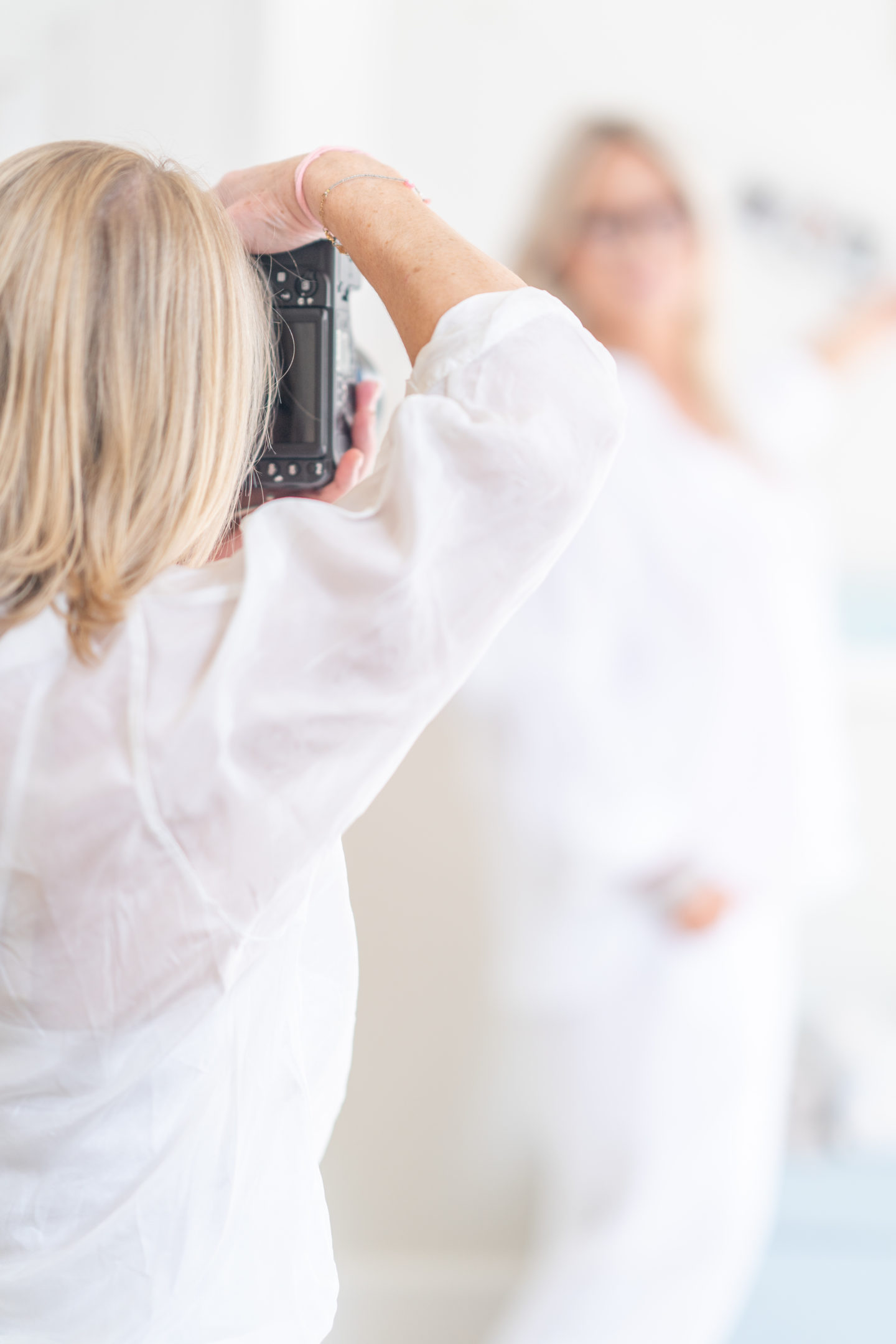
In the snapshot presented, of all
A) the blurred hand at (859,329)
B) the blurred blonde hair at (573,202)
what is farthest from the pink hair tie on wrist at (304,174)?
the blurred hand at (859,329)

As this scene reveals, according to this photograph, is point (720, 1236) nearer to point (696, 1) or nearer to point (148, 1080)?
point (148, 1080)

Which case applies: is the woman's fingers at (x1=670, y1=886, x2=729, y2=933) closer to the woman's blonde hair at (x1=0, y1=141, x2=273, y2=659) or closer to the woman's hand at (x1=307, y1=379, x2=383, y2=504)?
the woman's hand at (x1=307, y1=379, x2=383, y2=504)

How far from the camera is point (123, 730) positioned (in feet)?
1.21

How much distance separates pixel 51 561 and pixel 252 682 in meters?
0.09

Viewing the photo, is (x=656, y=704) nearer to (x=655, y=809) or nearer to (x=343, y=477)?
(x=655, y=809)

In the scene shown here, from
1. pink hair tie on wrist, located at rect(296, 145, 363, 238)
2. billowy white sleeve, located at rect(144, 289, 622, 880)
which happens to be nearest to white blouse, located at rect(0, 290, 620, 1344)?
billowy white sleeve, located at rect(144, 289, 622, 880)

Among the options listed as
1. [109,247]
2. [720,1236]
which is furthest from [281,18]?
[720,1236]

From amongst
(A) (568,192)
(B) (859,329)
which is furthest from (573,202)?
(B) (859,329)

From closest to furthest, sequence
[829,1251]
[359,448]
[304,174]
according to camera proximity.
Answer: [304,174] < [359,448] < [829,1251]

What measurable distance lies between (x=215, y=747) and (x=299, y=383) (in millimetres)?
281

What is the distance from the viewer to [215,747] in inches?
14.6

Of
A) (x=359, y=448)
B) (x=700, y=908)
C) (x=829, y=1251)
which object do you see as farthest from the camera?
(x=829, y=1251)

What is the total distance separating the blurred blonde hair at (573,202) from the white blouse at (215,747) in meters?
0.99

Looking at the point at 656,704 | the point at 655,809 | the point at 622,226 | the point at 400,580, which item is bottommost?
the point at 655,809
